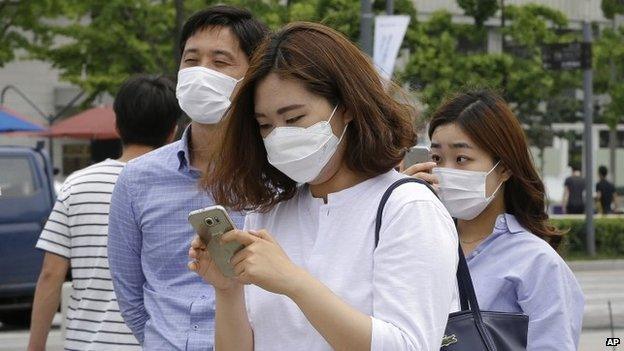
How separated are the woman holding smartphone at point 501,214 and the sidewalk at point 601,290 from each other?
7830 millimetres

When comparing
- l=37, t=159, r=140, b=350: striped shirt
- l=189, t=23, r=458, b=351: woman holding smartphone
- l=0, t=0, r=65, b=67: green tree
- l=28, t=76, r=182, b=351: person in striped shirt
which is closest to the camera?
l=189, t=23, r=458, b=351: woman holding smartphone

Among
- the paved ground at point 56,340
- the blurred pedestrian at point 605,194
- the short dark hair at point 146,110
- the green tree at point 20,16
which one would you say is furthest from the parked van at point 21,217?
the blurred pedestrian at point 605,194

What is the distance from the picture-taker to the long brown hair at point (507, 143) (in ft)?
12.8

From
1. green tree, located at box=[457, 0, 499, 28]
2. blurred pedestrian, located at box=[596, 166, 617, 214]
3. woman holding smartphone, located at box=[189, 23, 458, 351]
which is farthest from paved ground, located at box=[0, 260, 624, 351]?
green tree, located at box=[457, 0, 499, 28]

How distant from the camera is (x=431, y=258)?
2354 millimetres

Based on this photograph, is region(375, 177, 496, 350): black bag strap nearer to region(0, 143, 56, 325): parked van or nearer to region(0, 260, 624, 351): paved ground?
region(0, 260, 624, 351): paved ground

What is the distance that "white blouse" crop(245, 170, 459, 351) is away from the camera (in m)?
2.34

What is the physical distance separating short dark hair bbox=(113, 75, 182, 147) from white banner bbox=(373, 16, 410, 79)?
12.2 m

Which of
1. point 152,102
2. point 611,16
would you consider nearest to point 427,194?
point 152,102

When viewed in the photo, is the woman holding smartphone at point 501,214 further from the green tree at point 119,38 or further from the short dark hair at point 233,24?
the green tree at point 119,38

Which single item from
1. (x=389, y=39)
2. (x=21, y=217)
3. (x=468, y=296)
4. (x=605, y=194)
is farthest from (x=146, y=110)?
(x=605, y=194)

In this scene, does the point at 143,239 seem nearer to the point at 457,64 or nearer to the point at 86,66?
the point at 86,66

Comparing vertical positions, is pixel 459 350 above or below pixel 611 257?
above

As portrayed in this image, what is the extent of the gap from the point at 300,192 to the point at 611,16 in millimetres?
31713
